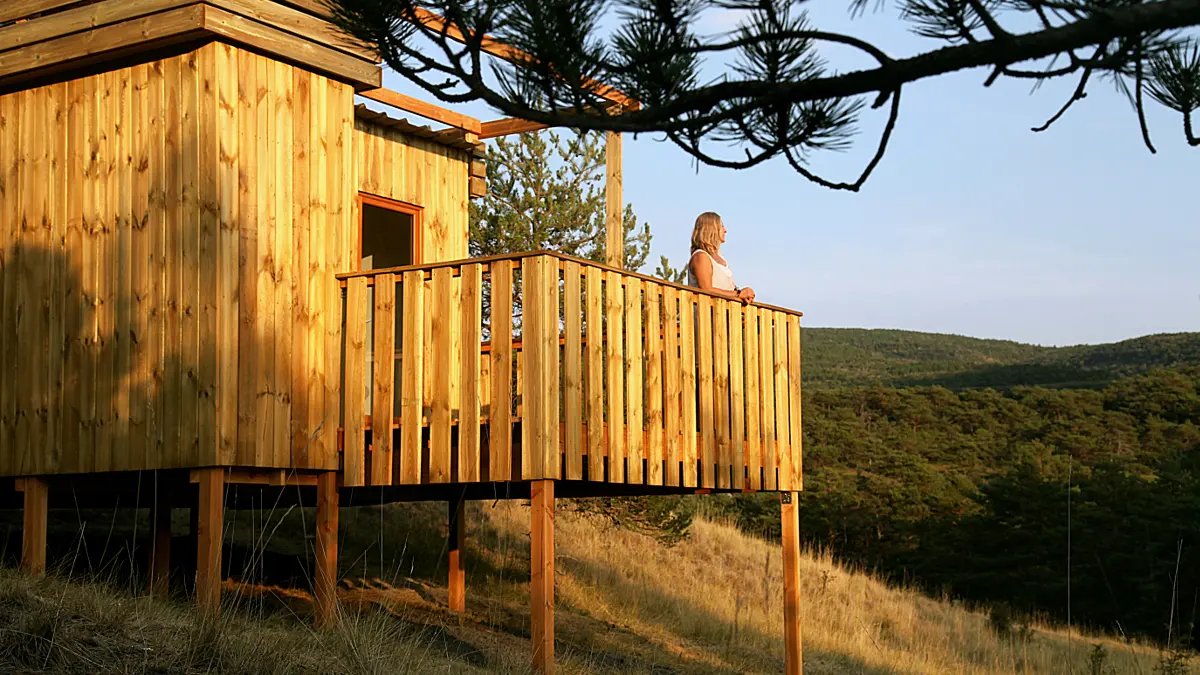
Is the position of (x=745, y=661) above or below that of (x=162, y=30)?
below

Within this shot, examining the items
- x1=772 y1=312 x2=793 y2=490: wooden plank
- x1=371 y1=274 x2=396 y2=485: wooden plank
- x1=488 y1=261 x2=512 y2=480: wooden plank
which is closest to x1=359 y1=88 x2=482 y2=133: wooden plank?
x1=371 y1=274 x2=396 y2=485: wooden plank

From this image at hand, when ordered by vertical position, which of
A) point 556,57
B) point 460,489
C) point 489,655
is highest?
point 556,57

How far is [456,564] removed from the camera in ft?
40.7

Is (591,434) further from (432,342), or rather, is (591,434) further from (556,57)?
(556,57)

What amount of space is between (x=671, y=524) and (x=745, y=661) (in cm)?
561

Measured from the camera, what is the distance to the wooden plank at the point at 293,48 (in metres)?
8.95

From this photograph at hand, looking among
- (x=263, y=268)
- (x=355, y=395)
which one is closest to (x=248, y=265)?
(x=263, y=268)

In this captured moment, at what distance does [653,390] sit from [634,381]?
10.0 inches

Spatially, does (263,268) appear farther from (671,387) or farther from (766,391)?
(766,391)

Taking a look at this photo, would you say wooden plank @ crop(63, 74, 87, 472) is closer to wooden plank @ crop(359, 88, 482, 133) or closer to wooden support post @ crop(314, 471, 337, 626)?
wooden support post @ crop(314, 471, 337, 626)

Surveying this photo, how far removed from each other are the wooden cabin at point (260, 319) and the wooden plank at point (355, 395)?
0.02m

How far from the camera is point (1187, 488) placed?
83.1 ft

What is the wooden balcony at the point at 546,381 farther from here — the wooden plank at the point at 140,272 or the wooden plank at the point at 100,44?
the wooden plank at the point at 100,44

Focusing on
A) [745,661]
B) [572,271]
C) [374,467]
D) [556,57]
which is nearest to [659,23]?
[556,57]
